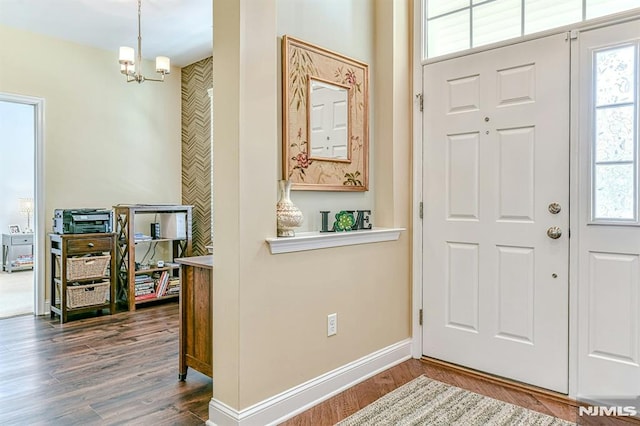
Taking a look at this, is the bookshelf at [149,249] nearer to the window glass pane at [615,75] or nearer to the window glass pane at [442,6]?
the window glass pane at [442,6]

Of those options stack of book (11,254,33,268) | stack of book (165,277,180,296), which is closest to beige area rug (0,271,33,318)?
stack of book (11,254,33,268)

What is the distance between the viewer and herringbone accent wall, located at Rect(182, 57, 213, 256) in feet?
16.3

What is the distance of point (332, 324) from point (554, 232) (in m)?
1.38

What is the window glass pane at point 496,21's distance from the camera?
2549mm

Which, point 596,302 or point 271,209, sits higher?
point 271,209

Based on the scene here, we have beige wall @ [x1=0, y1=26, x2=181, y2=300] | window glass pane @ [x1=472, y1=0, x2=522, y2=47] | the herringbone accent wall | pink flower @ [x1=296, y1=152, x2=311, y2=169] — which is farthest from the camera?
the herringbone accent wall

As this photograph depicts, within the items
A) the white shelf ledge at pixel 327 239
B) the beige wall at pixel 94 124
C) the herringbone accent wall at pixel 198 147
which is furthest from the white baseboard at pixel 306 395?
the beige wall at pixel 94 124

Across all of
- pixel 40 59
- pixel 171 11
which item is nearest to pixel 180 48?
pixel 171 11

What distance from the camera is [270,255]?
2.10 meters

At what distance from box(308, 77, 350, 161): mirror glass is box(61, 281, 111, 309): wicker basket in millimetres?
2933

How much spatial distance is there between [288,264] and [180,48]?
11.5 feet

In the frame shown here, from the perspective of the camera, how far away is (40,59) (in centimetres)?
419

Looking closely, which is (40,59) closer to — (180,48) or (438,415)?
(180,48)

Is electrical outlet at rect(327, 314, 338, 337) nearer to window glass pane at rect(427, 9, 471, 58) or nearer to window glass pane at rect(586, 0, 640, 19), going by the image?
window glass pane at rect(427, 9, 471, 58)
